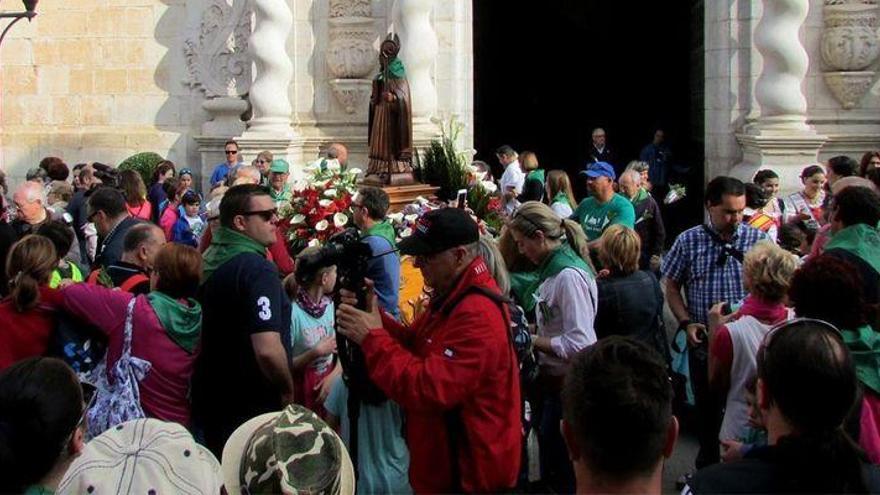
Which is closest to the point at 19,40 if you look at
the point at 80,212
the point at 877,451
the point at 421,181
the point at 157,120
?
the point at 157,120

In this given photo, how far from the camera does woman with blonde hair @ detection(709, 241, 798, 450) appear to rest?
5.04 meters

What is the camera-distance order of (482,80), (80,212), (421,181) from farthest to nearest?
(482,80)
(421,181)
(80,212)

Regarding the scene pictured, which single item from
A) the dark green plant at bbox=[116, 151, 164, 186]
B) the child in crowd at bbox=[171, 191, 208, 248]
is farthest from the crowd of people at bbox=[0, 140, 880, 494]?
the dark green plant at bbox=[116, 151, 164, 186]

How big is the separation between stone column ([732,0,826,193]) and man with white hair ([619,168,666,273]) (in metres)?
3.49

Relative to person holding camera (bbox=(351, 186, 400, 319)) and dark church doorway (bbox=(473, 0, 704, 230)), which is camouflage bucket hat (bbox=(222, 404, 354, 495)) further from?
dark church doorway (bbox=(473, 0, 704, 230))

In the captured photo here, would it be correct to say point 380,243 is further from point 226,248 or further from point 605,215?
point 605,215

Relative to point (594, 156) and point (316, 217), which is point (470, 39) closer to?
point (594, 156)

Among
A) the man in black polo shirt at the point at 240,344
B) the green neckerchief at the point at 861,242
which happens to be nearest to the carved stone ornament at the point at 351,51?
the green neckerchief at the point at 861,242

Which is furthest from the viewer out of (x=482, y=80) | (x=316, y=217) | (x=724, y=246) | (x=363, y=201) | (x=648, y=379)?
(x=482, y=80)

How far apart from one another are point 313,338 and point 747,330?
2.15 metres

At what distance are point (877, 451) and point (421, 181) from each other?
28.0ft

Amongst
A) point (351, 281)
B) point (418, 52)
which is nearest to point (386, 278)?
point (351, 281)

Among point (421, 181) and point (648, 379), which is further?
point (421, 181)

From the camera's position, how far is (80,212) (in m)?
11.6
